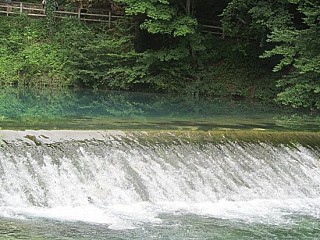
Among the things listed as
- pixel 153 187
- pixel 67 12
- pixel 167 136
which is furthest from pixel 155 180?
pixel 67 12

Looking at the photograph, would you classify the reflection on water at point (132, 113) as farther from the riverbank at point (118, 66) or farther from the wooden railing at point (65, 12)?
the wooden railing at point (65, 12)

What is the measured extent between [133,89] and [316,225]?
17.7 metres

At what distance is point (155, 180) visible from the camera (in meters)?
11.3

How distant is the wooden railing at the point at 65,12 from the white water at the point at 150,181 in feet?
63.1

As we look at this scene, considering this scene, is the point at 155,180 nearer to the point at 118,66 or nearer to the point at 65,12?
the point at 118,66

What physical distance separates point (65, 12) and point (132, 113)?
47.8ft

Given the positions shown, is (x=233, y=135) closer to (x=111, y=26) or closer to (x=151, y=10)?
(x=151, y=10)

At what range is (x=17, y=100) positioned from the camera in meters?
21.2

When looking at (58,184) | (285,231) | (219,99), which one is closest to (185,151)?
(58,184)

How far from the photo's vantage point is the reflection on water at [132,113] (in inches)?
568

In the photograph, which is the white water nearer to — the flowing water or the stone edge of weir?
the flowing water

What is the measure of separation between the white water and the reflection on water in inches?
61.3

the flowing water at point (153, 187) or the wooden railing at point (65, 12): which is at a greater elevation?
the wooden railing at point (65, 12)

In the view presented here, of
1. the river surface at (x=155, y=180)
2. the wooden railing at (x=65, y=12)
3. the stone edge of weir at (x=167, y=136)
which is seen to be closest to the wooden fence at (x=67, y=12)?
the wooden railing at (x=65, y=12)
